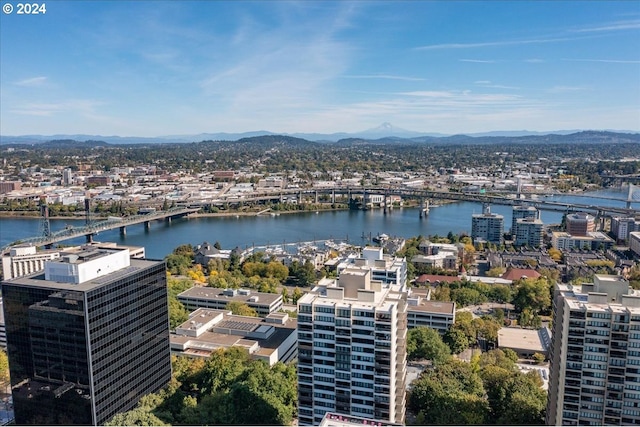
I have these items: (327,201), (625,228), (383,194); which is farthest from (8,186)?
(625,228)

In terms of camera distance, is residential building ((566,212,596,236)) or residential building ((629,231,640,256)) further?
residential building ((566,212,596,236))

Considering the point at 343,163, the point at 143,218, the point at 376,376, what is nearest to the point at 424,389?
the point at 376,376

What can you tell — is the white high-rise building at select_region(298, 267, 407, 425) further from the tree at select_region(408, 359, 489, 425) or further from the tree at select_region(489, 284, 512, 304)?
the tree at select_region(489, 284, 512, 304)

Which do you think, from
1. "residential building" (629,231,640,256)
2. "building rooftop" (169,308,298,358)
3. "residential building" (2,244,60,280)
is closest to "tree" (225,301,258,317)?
"building rooftop" (169,308,298,358)

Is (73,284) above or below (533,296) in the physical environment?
above

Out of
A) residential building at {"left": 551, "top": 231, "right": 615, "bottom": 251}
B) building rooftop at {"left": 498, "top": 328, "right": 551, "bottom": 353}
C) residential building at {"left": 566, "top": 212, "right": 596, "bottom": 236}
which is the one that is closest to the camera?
building rooftop at {"left": 498, "top": 328, "right": 551, "bottom": 353}

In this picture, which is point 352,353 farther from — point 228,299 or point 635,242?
point 635,242

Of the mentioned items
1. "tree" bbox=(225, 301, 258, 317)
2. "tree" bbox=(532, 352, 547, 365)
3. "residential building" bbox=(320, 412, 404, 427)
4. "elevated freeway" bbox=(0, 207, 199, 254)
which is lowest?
"tree" bbox=(532, 352, 547, 365)

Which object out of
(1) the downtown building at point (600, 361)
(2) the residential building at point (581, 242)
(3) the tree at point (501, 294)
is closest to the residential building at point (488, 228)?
(2) the residential building at point (581, 242)

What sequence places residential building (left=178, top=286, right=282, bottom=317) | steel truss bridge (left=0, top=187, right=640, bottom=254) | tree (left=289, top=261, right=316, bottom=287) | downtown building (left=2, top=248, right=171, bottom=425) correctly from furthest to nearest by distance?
steel truss bridge (left=0, top=187, right=640, bottom=254)
tree (left=289, top=261, right=316, bottom=287)
residential building (left=178, top=286, right=282, bottom=317)
downtown building (left=2, top=248, right=171, bottom=425)
